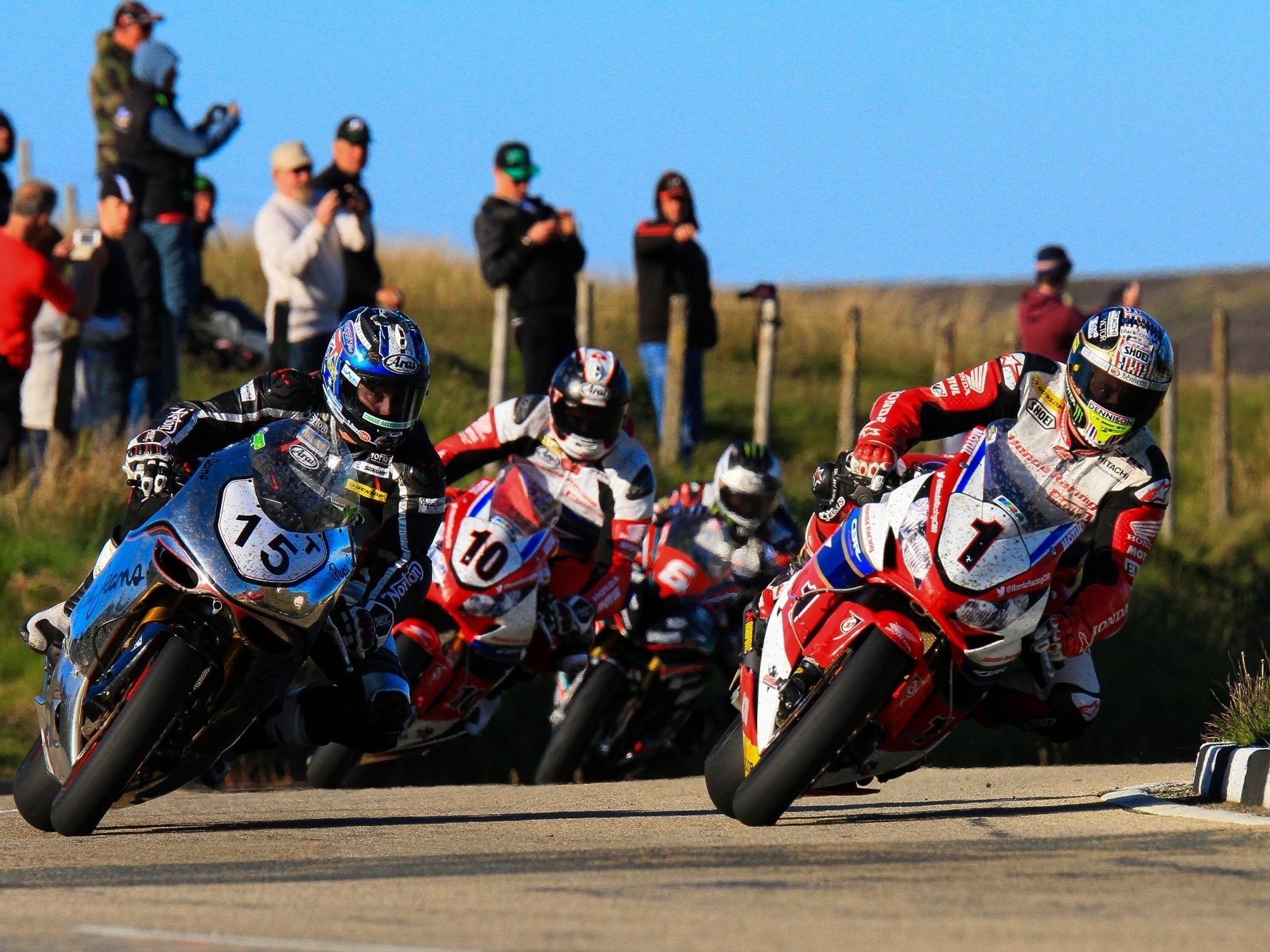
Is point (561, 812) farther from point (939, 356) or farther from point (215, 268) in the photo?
point (215, 268)

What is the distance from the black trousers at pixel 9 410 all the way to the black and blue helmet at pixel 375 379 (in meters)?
5.15

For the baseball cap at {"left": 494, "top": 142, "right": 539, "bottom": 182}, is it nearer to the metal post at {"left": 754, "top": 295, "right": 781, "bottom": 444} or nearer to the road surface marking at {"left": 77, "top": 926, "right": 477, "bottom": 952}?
the metal post at {"left": 754, "top": 295, "right": 781, "bottom": 444}

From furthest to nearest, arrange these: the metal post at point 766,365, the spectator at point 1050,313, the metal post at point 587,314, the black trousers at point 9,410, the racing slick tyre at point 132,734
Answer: the metal post at point 587,314, the metal post at point 766,365, the spectator at point 1050,313, the black trousers at point 9,410, the racing slick tyre at point 132,734

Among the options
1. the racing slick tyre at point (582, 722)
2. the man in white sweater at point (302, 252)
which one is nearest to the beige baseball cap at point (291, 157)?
the man in white sweater at point (302, 252)

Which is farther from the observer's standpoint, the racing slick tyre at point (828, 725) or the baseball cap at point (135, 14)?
the baseball cap at point (135, 14)

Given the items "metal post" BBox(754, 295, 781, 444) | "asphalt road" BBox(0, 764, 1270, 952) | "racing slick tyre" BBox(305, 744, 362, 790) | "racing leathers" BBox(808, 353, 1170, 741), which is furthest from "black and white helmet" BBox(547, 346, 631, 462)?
"metal post" BBox(754, 295, 781, 444)

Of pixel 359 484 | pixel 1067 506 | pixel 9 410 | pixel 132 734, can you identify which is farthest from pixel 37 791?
pixel 9 410

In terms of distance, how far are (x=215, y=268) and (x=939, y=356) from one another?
29.6ft

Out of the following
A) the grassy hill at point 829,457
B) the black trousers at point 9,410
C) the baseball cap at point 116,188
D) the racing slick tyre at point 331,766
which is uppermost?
the baseball cap at point 116,188

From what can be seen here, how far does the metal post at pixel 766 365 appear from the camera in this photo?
55.5 ft

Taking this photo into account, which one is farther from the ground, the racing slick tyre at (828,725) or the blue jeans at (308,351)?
the racing slick tyre at (828,725)

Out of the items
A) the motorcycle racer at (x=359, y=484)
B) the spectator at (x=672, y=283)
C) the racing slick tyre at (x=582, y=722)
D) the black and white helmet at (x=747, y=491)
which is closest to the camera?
the motorcycle racer at (x=359, y=484)

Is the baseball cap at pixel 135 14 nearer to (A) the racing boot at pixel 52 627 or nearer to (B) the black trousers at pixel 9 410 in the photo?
(B) the black trousers at pixel 9 410

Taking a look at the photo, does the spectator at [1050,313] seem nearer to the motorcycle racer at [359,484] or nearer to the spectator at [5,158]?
the spectator at [5,158]
